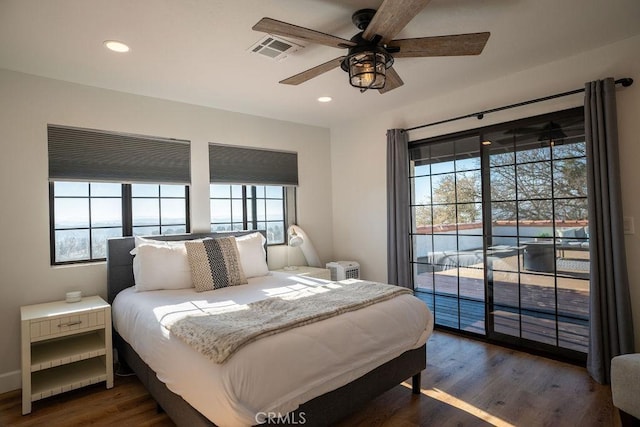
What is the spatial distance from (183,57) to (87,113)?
1.18 metres

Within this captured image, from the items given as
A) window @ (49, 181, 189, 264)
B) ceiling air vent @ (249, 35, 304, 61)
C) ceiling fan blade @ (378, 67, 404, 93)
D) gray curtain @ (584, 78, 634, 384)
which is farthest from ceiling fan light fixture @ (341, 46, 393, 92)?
window @ (49, 181, 189, 264)

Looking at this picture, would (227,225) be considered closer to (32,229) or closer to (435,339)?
(32,229)

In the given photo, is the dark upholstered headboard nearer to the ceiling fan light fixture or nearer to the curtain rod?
the ceiling fan light fixture

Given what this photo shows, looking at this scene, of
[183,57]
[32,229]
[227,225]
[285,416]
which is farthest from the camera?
[227,225]

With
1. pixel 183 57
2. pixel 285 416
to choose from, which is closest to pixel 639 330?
pixel 285 416

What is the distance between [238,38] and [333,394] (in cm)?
235

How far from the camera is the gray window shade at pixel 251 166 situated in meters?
3.97

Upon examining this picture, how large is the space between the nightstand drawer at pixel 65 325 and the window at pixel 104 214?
2.45 ft

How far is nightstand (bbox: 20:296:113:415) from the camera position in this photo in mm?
2426

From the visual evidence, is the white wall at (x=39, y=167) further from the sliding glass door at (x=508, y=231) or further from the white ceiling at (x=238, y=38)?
the sliding glass door at (x=508, y=231)

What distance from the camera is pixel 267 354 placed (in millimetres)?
1636

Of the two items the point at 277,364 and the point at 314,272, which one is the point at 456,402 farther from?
the point at 314,272

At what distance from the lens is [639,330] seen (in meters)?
2.60

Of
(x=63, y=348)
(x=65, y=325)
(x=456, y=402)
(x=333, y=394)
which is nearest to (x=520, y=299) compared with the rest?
(x=456, y=402)
